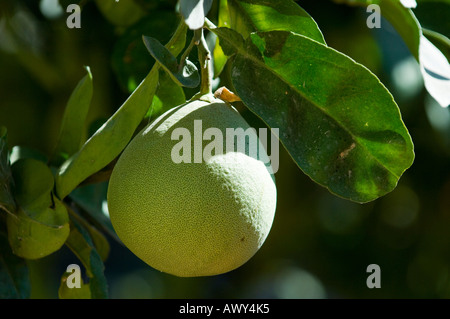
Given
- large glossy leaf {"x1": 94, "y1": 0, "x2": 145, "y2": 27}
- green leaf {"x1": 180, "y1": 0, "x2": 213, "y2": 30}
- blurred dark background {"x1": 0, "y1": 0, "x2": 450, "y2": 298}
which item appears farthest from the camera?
blurred dark background {"x1": 0, "y1": 0, "x2": 450, "y2": 298}

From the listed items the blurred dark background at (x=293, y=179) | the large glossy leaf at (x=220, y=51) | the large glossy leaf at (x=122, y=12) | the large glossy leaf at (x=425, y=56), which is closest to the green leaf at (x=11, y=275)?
the blurred dark background at (x=293, y=179)

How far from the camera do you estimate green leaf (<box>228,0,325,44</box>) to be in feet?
2.58

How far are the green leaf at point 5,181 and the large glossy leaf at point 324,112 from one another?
33 cm

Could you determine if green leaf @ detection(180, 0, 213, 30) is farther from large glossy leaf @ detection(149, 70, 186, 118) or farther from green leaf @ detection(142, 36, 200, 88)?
large glossy leaf @ detection(149, 70, 186, 118)

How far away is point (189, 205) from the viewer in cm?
66

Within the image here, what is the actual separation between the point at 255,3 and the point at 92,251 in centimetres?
43

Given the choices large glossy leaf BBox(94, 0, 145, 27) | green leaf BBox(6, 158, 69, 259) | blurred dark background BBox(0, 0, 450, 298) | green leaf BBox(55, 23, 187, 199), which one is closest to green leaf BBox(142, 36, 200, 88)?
green leaf BBox(55, 23, 187, 199)

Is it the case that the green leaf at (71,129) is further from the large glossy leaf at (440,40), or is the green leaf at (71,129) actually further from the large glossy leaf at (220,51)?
the large glossy leaf at (440,40)

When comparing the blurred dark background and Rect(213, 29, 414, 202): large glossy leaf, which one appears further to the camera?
the blurred dark background

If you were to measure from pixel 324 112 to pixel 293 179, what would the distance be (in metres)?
0.93

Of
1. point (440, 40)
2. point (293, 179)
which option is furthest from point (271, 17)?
point (293, 179)

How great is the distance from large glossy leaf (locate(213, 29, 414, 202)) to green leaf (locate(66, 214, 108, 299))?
1.19ft

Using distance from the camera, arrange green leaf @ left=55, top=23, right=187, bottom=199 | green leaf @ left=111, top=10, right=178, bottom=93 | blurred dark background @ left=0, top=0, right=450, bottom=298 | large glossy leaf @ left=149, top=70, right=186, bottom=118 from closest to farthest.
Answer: green leaf @ left=55, top=23, right=187, bottom=199, large glossy leaf @ left=149, top=70, right=186, bottom=118, green leaf @ left=111, top=10, right=178, bottom=93, blurred dark background @ left=0, top=0, right=450, bottom=298

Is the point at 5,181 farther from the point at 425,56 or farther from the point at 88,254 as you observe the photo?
the point at 425,56
